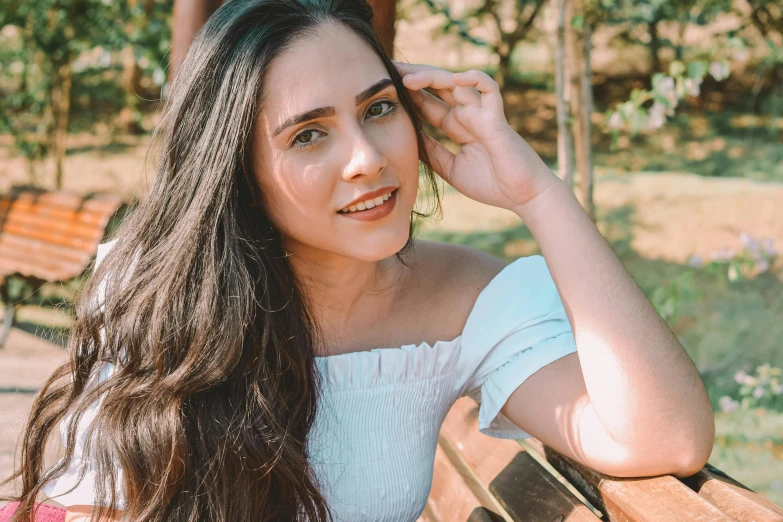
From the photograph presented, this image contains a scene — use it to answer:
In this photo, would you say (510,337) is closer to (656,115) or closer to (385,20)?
(385,20)

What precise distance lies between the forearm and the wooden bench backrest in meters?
4.10

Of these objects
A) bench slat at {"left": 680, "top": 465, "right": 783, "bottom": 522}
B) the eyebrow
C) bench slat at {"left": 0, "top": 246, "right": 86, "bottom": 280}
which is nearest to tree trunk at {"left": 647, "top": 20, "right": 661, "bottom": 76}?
bench slat at {"left": 0, "top": 246, "right": 86, "bottom": 280}

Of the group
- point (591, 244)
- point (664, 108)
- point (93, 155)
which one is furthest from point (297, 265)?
point (93, 155)

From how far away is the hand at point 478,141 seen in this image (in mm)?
1995

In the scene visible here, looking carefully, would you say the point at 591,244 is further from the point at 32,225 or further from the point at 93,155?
the point at 93,155

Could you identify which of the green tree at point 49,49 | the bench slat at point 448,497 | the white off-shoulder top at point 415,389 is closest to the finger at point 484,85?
the white off-shoulder top at point 415,389

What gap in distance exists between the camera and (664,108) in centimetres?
339

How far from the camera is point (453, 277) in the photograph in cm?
230

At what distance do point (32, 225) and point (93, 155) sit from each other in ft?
18.1

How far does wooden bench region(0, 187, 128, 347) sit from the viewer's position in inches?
215

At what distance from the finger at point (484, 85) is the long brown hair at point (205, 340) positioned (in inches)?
8.7

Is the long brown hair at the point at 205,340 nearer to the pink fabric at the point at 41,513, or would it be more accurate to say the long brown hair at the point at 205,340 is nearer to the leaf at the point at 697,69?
the pink fabric at the point at 41,513

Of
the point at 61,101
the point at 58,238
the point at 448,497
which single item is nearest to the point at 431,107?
the point at 448,497

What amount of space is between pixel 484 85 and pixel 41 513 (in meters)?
1.49
